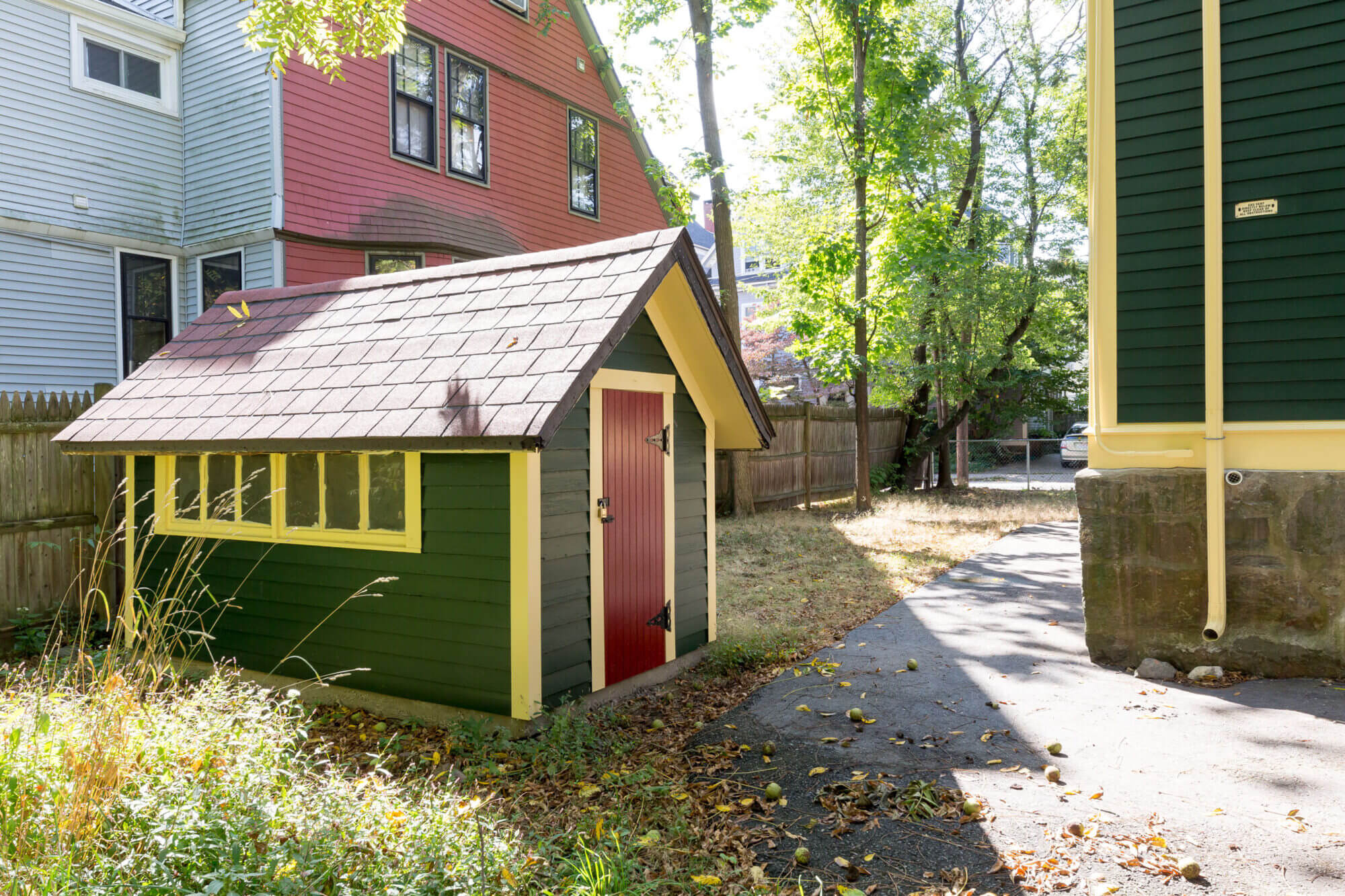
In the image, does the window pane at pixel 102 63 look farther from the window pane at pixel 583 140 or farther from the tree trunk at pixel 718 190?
the tree trunk at pixel 718 190

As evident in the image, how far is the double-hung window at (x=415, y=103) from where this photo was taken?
12.8 m

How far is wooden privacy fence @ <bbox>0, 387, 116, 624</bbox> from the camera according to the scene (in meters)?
7.30

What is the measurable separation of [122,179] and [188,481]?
24.5ft

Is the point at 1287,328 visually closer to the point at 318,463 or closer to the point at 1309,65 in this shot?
the point at 1309,65

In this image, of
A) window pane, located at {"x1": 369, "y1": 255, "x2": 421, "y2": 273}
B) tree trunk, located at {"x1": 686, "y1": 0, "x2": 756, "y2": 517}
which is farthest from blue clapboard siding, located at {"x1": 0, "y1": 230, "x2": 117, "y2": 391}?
tree trunk, located at {"x1": 686, "y1": 0, "x2": 756, "y2": 517}

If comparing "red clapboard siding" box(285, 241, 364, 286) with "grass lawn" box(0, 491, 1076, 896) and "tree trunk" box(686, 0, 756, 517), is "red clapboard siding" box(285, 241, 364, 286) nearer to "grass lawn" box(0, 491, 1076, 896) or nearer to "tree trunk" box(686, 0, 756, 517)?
"tree trunk" box(686, 0, 756, 517)

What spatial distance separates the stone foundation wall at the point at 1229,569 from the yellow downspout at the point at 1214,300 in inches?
4.8

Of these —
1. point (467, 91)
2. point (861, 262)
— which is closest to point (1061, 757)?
point (861, 262)

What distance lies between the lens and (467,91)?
45.5 ft

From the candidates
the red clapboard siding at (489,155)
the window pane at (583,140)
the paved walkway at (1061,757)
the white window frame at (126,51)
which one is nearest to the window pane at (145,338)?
the red clapboard siding at (489,155)

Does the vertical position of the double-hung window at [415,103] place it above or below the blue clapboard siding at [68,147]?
above

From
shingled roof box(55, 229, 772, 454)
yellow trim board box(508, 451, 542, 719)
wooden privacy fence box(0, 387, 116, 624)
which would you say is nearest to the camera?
shingled roof box(55, 229, 772, 454)

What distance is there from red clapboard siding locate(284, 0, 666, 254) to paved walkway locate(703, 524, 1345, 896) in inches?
372

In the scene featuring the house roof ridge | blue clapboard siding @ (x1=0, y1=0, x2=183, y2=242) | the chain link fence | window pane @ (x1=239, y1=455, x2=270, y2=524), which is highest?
blue clapboard siding @ (x1=0, y1=0, x2=183, y2=242)
